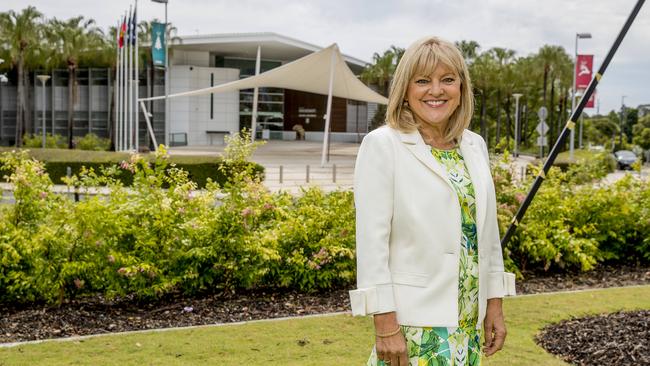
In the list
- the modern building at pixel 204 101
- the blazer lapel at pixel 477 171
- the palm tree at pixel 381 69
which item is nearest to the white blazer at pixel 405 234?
the blazer lapel at pixel 477 171

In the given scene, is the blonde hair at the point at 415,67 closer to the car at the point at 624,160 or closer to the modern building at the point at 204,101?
the car at the point at 624,160

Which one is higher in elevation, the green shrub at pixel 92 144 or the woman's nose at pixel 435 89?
the woman's nose at pixel 435 89

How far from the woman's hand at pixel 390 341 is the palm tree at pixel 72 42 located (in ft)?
170

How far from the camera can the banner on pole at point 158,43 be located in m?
37.6

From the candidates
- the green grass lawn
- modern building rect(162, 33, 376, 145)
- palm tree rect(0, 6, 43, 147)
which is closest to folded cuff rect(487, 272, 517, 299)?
the green grass lawn

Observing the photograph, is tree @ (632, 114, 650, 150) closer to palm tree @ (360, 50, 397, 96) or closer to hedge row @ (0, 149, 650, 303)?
palm tree @ (360, 50, 397, 96)

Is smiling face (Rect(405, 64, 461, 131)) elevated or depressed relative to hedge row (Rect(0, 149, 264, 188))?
elevated

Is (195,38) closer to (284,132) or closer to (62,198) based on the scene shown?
(284,132)

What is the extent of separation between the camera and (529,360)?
5.18 m

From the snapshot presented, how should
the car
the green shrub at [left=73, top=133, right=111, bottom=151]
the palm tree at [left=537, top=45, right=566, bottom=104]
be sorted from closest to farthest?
the car
the green shrub at [left=73, top=133, right=111, bottom=151]
the palm tree at [left=537, top=45, right=566, bottom=104]

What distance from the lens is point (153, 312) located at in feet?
22.0

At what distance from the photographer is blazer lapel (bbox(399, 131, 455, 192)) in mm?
2471

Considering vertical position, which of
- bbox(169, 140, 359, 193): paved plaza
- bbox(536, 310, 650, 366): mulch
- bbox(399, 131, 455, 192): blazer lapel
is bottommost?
bbox(169, 140, 359, 193): paved plaza

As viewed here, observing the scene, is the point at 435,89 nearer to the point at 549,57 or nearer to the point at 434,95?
the point at 434,95
